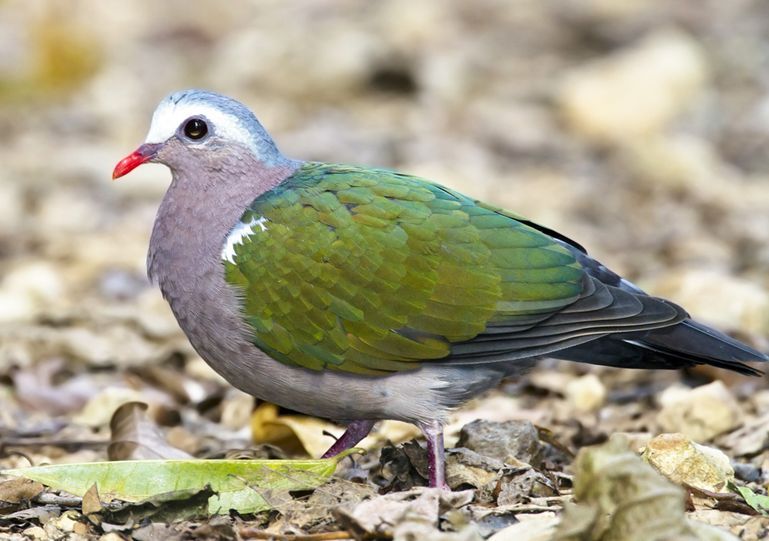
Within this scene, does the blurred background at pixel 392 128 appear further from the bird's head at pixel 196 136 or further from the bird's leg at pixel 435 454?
the bird's leg at pixel 435 454

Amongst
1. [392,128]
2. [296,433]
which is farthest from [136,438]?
[392,128]

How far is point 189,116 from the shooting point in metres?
4.74

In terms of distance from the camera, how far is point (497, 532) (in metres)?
3.58

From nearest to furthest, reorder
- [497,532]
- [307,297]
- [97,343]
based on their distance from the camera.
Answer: [497,532] → [307,297] → [97,343]

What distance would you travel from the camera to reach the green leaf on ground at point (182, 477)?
157 inches

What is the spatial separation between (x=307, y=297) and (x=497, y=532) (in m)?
1.14

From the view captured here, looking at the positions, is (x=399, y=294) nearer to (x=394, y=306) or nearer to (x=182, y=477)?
(x=394, y=306)

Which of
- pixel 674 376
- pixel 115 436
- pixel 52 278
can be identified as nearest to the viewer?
pixel 115 436

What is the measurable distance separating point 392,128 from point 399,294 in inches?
264

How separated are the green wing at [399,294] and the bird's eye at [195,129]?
540 millimetres

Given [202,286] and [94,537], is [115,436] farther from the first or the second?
[94,537]

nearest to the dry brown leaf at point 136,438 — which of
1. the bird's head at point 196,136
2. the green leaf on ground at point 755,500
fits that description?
the bird's head at point 196,136

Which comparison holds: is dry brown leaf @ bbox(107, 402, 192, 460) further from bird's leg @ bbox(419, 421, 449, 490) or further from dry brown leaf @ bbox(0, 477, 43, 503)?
bird's leg @ bbox(419, 421, 449, 490)

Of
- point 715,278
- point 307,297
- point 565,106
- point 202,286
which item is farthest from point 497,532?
point 565,106
